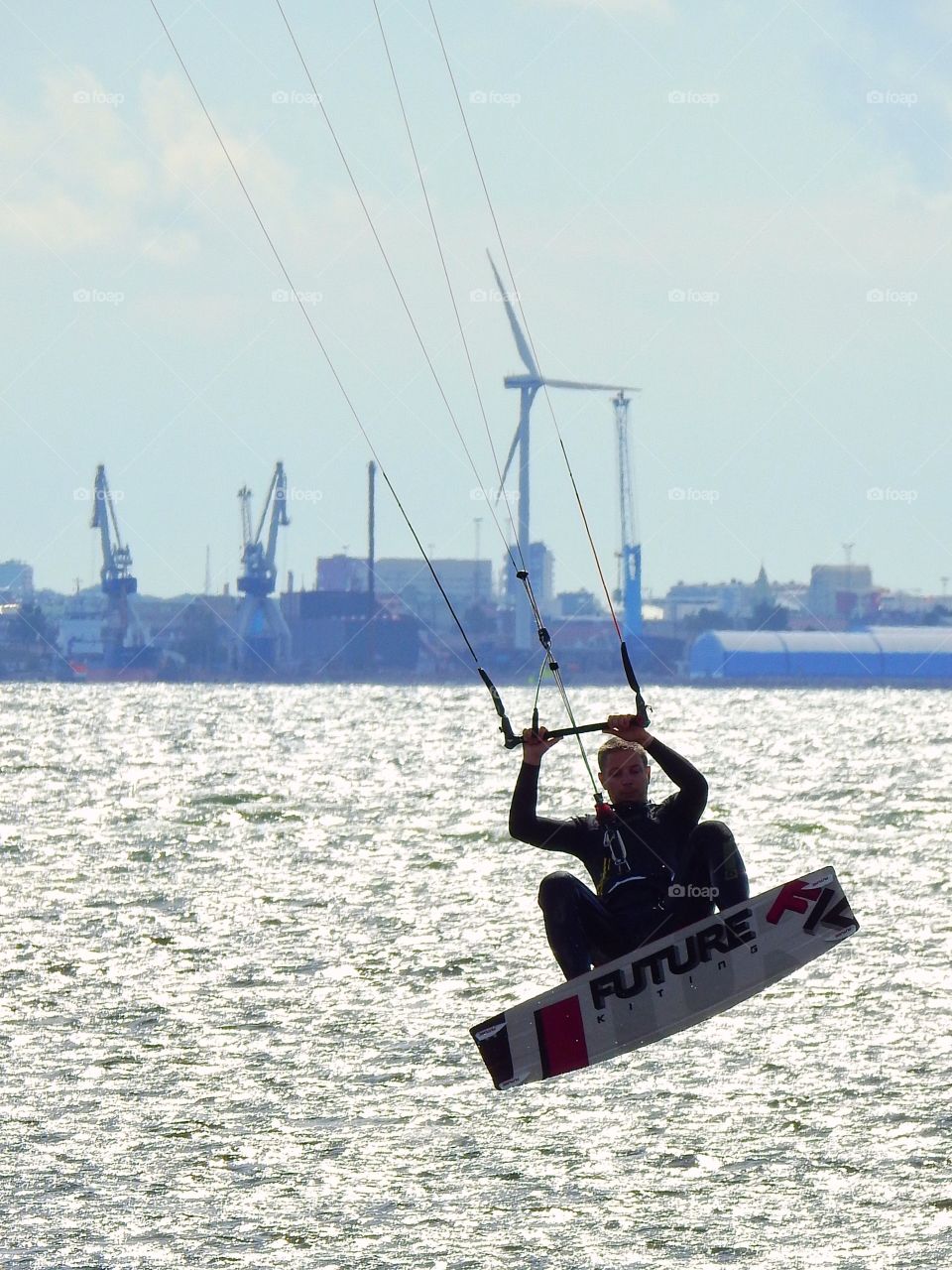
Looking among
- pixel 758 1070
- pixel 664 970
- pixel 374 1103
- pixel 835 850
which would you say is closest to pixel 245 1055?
pixel 374 1103

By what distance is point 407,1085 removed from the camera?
18.5 metres

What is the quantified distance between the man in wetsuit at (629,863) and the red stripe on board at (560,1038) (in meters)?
0.27

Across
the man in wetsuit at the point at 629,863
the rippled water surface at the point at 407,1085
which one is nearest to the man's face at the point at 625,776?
the man in wetsuit at the point at 629,863

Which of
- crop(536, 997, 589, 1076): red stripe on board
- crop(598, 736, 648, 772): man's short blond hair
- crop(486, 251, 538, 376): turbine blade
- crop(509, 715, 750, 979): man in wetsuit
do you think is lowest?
crop(536, 997, 589, 1076): red stripe on board

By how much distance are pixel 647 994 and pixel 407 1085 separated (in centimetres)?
576

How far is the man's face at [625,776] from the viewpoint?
41.9 ft

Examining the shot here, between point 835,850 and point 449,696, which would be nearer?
point 835,850

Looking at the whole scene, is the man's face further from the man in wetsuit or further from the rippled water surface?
the rippled water surface

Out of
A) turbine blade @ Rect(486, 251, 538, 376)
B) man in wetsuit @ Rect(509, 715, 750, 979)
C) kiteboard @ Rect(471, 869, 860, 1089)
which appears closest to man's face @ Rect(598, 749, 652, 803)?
man in wetsuit @ Rect(509, 715, 750, 979)

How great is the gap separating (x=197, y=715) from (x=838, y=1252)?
127316 millimetres

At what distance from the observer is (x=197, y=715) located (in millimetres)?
138875

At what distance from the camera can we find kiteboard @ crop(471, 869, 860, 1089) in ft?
43.5

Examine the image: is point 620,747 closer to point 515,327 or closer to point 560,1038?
point 560,1038

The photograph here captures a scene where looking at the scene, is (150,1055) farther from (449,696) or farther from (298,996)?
(449,696)
